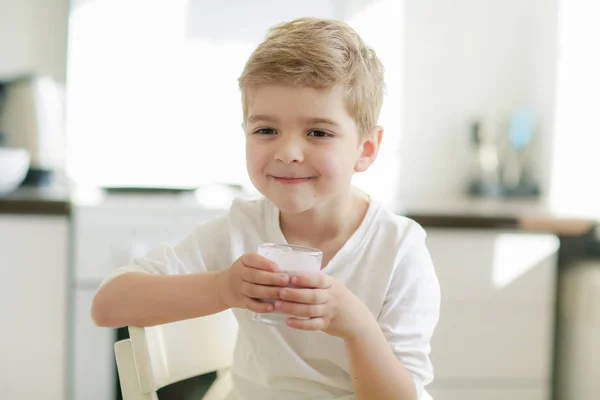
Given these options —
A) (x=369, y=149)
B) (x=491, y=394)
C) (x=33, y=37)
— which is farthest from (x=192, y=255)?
(x=33, y=37)

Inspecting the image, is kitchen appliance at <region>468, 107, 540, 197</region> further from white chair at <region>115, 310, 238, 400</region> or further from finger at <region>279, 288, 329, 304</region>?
finger at <region>279, 288, 329, 304</region>

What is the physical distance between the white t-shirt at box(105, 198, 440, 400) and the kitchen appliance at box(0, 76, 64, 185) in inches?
66.8

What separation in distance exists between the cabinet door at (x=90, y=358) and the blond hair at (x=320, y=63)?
4.46ft

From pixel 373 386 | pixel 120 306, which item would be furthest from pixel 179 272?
pixel 373 386

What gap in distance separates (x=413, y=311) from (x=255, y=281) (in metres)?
0.30

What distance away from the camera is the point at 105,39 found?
8.79 feet

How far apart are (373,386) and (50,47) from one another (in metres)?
2.26

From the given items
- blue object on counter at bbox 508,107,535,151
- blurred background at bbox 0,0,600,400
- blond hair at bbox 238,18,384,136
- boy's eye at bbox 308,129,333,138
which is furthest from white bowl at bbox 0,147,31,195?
blue object on counter at bbox 508,107,535,151

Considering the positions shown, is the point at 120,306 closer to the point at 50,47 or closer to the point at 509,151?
the point at 50,47

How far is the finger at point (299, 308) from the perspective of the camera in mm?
869

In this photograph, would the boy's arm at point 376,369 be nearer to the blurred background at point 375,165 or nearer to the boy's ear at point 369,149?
the boy's ear at point 369,149

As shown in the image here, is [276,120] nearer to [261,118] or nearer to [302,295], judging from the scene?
[261,118]

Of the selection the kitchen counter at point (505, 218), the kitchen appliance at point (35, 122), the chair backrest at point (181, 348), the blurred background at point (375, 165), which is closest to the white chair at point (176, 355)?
the chair backrest at point (181, 348)

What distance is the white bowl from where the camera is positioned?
2316mm
